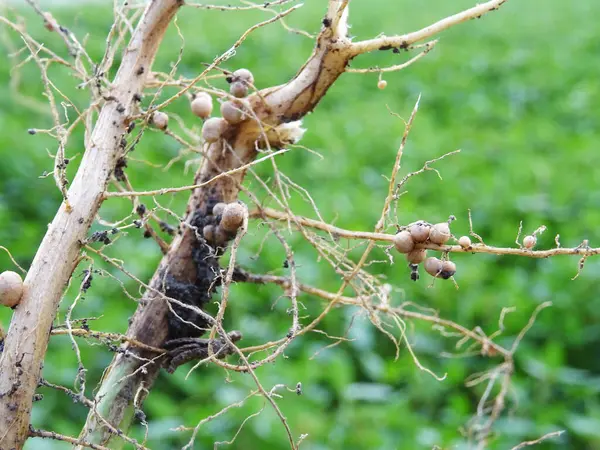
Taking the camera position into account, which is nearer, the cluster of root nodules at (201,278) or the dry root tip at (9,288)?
the dry root tip at (9,288)

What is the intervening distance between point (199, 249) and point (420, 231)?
1.13 ft

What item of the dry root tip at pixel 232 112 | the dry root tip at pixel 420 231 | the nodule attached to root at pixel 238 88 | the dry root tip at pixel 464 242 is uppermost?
the nodule attached to root at pixel 238 88

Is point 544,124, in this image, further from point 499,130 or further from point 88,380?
point 88,380

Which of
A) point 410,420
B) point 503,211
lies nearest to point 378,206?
point 503,211

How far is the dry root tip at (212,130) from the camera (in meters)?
1.09

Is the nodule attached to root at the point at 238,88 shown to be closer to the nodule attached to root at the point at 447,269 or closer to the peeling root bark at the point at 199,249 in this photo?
the peeling root bark at the point at 199,249

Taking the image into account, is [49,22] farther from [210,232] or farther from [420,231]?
[420,231]

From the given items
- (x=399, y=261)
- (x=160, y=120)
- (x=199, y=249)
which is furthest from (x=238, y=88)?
(x=399, y=261)

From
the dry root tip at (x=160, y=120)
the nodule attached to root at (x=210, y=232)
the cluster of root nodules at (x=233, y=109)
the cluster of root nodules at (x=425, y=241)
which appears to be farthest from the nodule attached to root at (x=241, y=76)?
the cluster of root nodules at (x=425, y=241)

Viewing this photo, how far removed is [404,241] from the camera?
94 centimetres

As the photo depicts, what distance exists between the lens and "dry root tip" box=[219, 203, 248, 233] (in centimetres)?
99

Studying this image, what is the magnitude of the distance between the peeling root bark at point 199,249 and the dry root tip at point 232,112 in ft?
0.08

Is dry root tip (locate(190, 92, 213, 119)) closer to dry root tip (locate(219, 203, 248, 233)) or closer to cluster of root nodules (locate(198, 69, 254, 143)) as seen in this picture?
cluster of root nodules (locate(198, 69, 254, 143))

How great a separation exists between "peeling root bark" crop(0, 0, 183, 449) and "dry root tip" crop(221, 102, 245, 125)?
0.46 feet
